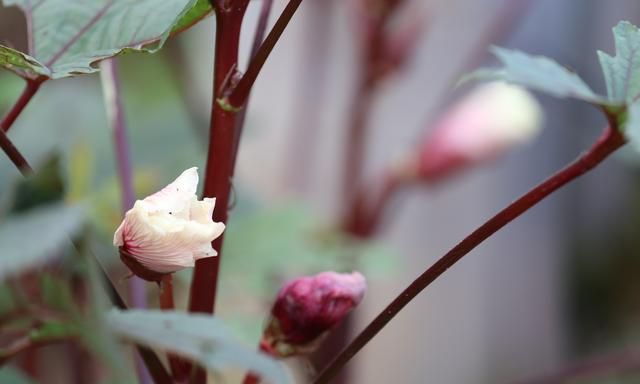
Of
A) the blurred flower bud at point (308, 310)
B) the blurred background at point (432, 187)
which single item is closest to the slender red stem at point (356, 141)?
the blurred background at point (432, 187)

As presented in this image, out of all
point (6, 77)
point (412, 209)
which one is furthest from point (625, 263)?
point (6, 77)

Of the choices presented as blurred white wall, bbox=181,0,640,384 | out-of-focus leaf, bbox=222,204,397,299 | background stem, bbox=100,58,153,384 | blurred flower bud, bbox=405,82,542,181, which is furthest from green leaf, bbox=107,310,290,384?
blurred white wall, bbox=181,0,640,384

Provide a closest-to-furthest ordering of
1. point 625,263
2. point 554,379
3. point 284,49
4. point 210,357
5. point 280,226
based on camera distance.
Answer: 1. point 210,357
2. point 554,379
3. point 280,226
4. point 284,49
5. point 625,263

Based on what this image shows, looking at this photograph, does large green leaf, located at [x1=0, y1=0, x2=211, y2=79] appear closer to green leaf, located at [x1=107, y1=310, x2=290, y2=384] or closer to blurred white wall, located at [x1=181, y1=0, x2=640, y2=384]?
green leaf, located at [x1=107, y1=310, x2=290, y2=384]

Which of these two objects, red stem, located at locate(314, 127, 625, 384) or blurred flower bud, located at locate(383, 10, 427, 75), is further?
blurred flower bud, located at locate(383, 10, 427, 75)

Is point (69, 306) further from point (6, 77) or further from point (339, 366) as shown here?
point (6, 77)
